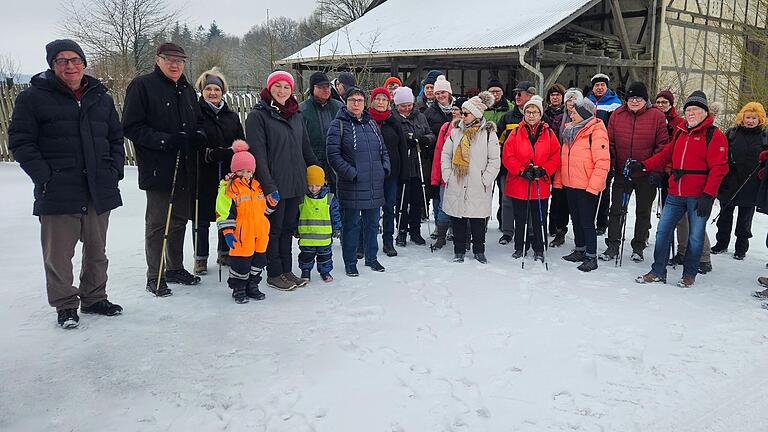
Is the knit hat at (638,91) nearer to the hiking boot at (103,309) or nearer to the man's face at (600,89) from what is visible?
the man's face at (600,89)

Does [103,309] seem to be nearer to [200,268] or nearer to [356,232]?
[200,268]

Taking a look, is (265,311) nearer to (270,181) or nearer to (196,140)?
(270,181)

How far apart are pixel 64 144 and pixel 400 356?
2.68m

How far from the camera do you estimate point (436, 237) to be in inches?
259

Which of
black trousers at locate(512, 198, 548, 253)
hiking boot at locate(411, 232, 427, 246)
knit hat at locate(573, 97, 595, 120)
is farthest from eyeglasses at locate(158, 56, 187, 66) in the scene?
knit hat at locate(573, 97, 595, 120)

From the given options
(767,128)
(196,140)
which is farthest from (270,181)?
(767,128)

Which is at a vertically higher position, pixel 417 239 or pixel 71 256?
pixel 71 256

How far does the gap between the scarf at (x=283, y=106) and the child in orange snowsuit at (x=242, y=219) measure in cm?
41

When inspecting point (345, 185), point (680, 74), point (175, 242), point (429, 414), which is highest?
point (680, 74)

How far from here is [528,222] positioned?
5840 mm

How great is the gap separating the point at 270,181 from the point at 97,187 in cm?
124

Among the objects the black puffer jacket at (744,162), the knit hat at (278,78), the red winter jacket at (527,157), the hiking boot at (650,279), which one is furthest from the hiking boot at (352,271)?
the black puffer jacket at (744,162)

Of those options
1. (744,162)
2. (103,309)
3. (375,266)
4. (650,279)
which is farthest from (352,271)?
(744,162)

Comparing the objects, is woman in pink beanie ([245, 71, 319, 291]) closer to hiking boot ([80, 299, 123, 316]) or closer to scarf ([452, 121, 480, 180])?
hiking boot ([80, 299, 123, 316])
